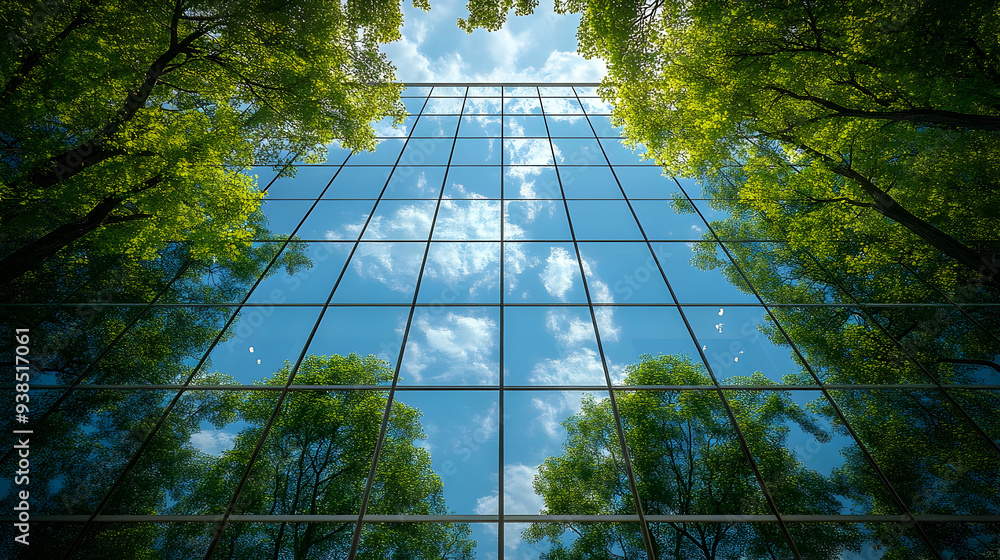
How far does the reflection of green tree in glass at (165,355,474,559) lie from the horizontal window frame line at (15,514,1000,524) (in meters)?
0.08

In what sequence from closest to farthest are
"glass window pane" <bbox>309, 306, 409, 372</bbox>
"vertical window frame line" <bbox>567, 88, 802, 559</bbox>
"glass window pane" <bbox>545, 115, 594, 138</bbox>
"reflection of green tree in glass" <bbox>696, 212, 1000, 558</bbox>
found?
1. "vertical window frame line" <bbox>567, 88, 802, 559</bbox>
2. "reflection of green tree in glass" <bbox>696, 212, 1000, 558</bbox>
3. "glass window pane" <bbox>309, 306, 409, 372</bbox>
4. "glass window pane" <bbox>545, 115, 594, 138</bbox>

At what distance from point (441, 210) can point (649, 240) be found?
622 centimetres

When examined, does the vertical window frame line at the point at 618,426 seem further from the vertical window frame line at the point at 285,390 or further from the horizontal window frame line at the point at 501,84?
the horizontal window frame line at the point at 501,84

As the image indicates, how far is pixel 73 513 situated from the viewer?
5828mm

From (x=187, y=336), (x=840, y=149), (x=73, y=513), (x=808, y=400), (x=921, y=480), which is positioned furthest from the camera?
(x=840, y=149)

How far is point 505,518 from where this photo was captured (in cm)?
576

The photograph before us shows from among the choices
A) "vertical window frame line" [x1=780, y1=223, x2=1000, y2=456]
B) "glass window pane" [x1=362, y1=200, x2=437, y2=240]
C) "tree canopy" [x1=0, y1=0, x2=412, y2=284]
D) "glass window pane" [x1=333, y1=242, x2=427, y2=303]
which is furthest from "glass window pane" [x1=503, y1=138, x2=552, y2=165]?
"vertical window frame line" [x1=780, y1=223, x2=1000, y2=456]

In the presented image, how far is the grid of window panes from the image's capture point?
5.76m

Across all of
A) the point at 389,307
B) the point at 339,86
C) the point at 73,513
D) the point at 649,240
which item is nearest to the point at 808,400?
the point at 649,240

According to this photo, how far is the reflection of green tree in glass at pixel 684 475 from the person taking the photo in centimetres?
564

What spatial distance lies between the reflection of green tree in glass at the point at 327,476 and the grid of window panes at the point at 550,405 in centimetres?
4

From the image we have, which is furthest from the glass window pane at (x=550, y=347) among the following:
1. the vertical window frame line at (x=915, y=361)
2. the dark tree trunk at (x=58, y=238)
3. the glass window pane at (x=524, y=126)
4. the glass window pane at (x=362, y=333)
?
the dark tree trunk at (x=58, y=238)

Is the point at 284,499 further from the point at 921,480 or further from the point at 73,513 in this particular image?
the point at 921,480

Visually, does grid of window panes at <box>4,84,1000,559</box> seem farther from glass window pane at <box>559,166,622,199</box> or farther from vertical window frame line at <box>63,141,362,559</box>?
glass window pane at <box>559,166,622,199</box>
